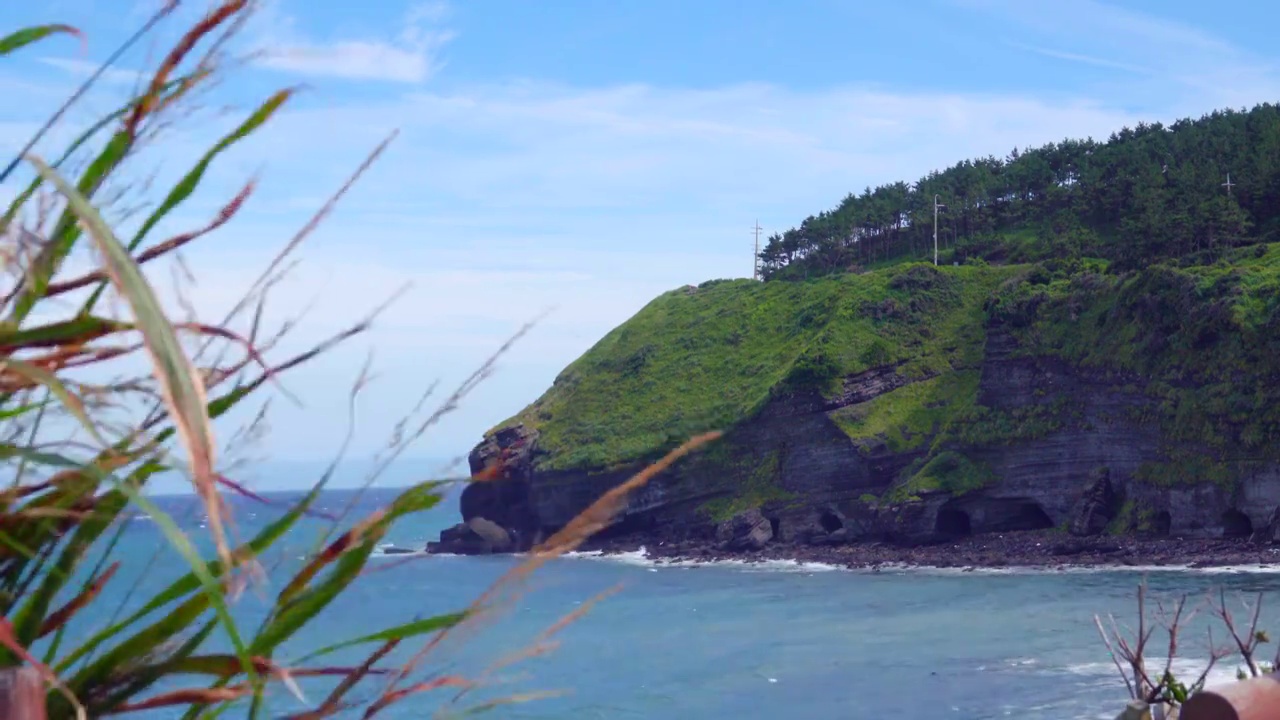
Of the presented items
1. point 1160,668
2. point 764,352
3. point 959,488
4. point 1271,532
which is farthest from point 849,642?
point 764,352

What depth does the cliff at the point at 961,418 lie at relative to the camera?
3147cm

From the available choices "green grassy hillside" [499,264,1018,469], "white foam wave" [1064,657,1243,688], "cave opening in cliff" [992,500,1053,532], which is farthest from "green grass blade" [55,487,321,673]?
"cave opening in cliff" [992,500,1053,532]

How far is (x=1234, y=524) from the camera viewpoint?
102 ft

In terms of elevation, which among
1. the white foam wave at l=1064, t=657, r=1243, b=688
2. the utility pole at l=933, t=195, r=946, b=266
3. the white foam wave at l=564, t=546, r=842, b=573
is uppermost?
the utility pole at l=933, t=195, r=946, b=266

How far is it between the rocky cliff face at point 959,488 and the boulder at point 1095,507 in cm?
4

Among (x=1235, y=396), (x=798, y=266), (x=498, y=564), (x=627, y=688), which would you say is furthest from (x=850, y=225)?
(x=627, y=688)

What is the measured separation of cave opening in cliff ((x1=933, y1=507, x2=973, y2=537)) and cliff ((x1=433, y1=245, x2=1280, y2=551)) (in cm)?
9

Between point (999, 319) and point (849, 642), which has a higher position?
point (999, 319)

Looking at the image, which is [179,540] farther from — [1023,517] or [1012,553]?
[1023,517]

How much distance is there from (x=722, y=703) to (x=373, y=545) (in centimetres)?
2016

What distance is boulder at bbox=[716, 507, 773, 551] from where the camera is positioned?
40.8m

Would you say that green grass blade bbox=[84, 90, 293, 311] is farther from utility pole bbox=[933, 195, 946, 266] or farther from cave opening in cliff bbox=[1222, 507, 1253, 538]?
utility pole bbox=[933, 195, 946, 266]

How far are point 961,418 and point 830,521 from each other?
6.13 m

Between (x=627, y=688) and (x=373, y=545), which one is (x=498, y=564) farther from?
(x=373, y=545)
